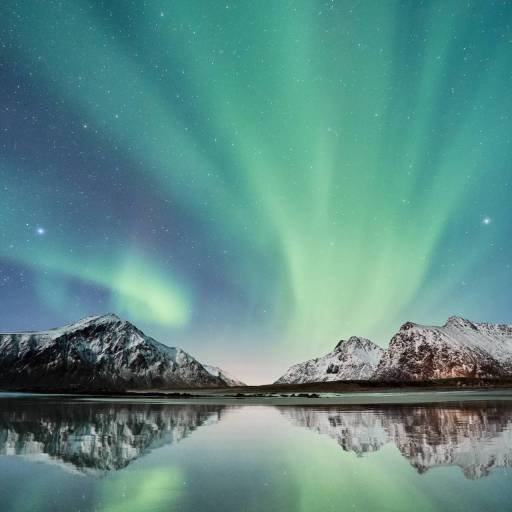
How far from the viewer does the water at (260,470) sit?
38.4ft

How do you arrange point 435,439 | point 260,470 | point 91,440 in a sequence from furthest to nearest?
point 91,440 → point 435,439 → point 260,470

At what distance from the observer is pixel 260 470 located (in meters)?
15.9

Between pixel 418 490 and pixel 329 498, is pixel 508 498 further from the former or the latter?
pixel 329 498

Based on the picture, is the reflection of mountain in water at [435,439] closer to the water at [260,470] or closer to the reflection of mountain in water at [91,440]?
the water at [260,470]

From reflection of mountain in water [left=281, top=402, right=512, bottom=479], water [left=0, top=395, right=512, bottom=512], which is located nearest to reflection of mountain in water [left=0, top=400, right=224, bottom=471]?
water [left=0, top=395, right=512, bottom=512]

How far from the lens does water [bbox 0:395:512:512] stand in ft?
38.4

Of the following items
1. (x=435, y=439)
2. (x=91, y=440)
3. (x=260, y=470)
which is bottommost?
(x=260, y=470)

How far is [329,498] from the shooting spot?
12109 millimetres

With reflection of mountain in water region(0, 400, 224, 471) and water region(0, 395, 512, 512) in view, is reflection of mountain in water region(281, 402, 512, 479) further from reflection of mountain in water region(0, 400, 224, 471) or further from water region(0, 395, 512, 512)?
reflection of mountain in water region(0, 400, 224, 471)

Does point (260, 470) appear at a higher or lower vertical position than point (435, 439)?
lower

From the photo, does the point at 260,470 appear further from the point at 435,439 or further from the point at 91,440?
the point at 91,440

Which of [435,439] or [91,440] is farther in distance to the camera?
[91,440]

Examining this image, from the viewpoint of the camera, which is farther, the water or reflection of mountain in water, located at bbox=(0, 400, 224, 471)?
reflection of mountain in water, located at bbox=(0, 400, 224, 471)

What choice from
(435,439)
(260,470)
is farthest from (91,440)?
(435,439)
